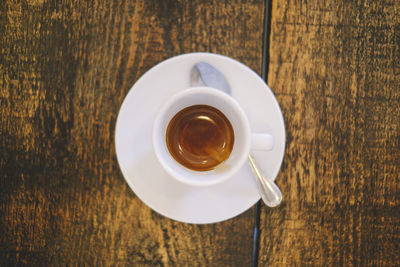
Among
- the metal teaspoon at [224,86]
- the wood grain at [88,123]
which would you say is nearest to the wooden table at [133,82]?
the wood grain at [88,123]

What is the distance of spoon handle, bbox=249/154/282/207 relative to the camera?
0.61m

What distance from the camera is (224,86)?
667 millimetres

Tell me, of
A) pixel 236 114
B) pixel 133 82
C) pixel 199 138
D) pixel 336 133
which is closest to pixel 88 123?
pixel 133 82

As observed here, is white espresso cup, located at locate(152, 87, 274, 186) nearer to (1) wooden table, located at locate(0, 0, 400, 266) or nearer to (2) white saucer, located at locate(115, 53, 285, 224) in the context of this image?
(2) white saucer, located at locate(115, 53, 285, 224)

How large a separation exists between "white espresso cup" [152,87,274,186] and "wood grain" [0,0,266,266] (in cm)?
20

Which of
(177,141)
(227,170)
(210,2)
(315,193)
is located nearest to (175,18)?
(210,2)

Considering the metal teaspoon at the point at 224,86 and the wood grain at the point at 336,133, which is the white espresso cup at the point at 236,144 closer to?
Result: the metal teaspoon at the point at 224,86

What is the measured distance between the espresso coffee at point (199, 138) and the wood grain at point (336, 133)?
181 millimetres

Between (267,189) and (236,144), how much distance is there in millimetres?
117

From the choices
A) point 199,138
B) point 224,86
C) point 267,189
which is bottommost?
point 267,189

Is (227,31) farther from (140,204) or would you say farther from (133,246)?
(133,246)

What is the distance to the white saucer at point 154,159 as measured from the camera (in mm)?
663

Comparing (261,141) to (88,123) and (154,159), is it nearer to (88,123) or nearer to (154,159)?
(154,159)

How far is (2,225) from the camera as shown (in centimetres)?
76
